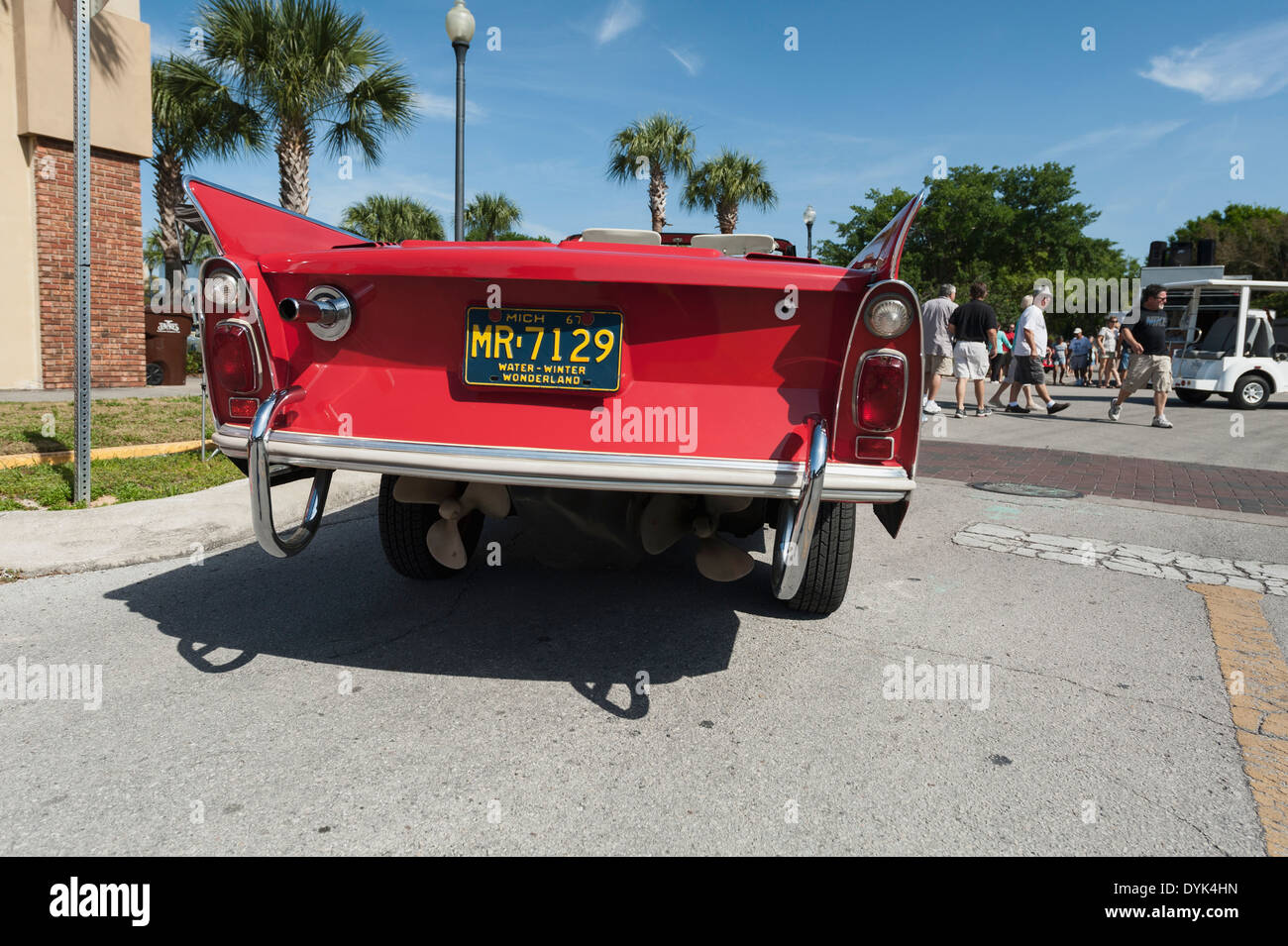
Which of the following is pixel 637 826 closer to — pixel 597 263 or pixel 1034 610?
pixel 597 263

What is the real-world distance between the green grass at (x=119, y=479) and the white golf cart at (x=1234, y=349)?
16411 mm

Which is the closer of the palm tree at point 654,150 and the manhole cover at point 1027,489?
the manhole cover at point 1027,489

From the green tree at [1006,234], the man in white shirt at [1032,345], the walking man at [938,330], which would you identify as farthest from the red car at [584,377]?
the green tree at [1006,234]

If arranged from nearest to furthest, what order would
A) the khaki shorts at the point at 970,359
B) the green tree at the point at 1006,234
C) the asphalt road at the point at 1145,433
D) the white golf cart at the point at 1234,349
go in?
1. the asphalt road at the point at 1145,433
2. the khaki shorts at the point at 970,359
3. the white golf cart at the point at 1234,349
4. the green tree at the point at 1006,234

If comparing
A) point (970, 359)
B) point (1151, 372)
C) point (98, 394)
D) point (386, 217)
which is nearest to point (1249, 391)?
point (1151, 372)

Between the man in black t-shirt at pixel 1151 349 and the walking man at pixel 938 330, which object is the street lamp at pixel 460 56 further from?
the man in black t-shirt at pixel 1151 349

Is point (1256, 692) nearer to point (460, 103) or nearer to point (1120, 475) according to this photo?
point (1120, 475)

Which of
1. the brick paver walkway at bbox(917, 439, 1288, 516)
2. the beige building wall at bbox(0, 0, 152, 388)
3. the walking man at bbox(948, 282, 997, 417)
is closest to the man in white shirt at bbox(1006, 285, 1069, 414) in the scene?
the walking man at bbox(948, 282, 997, 417)

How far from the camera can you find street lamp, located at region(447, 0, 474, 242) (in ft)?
32.7

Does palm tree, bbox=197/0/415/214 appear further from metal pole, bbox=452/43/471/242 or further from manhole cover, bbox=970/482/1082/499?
manhole cover, bbox=970/482/1082/499

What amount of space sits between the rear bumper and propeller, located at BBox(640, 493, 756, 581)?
277 mm

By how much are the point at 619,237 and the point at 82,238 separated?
151 inches

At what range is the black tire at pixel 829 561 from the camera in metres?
3.20

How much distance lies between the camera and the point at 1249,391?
50.8ft
